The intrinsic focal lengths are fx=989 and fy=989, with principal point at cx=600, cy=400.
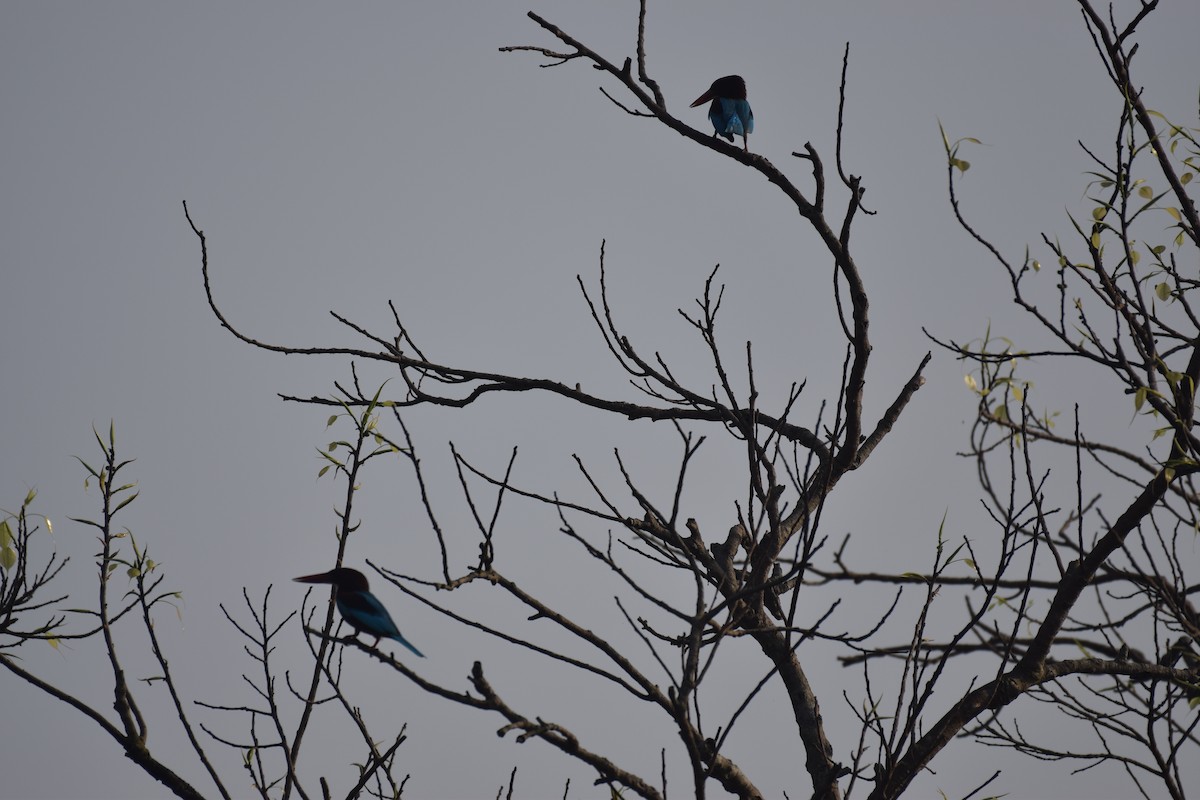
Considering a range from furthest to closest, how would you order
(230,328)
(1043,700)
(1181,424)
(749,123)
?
(749,123)
(230,328)
(1043,700)
(1181,424)

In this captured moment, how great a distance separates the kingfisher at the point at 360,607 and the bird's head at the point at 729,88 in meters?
3.87

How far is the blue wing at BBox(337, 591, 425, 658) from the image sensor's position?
12.3ft

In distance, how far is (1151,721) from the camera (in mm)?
3207

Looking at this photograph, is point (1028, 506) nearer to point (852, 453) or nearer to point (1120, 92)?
point (852, 453)

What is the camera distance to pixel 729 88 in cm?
624

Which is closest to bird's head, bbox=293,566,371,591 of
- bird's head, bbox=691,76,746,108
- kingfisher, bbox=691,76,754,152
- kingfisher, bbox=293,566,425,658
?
kingfisher, bbox=293,566,425,658

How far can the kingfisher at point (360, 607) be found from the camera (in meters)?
3.76

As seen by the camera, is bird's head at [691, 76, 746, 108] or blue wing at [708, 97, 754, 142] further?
bird's head at [691, 76, 746, 108]

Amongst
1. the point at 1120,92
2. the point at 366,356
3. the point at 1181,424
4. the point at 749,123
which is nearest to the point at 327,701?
the point at 366,356

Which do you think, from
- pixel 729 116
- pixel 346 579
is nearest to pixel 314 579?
pixel 346 579

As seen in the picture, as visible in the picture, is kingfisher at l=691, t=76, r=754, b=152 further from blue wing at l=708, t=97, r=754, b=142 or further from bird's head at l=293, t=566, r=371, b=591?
bird's head at l=293, t=566, r=371, b=591

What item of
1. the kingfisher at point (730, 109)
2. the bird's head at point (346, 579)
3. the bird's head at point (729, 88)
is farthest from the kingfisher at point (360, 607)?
the bird's head at point (729, 88)

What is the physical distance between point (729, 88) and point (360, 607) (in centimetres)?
408

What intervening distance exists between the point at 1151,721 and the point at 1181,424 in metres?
1.12
